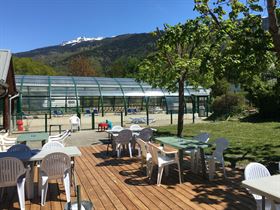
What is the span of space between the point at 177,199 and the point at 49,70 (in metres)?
54.1

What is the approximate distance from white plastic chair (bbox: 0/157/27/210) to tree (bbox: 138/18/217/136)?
5.88m

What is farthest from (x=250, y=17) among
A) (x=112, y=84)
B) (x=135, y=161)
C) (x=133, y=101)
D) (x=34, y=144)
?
(x=133, y=101)

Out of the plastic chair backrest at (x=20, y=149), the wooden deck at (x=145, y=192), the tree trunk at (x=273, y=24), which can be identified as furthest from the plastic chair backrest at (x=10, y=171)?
the tree trunk at (x=273, y=24)

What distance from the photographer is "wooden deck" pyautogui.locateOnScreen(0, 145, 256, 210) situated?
4223 mm

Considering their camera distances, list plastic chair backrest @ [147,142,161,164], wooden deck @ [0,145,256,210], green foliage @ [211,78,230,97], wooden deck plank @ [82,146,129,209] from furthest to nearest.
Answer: green foliage @ [211,78,230,97] < plastic chair backrest @ [147,142,161,164] < wooden deck plank @ [82,146,129,209] < wooden deck @ [0,145,256,210]

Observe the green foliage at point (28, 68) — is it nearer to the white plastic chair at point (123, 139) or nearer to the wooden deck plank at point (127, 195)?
the white plastic chair at point (123, 139)

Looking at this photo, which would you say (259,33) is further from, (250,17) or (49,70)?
(49,70)

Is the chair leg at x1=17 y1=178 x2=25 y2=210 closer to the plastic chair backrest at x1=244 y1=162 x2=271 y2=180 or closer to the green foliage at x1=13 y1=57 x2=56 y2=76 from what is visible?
the plastic chair backrest at x1=244 y1=162 x2=271 y2=180

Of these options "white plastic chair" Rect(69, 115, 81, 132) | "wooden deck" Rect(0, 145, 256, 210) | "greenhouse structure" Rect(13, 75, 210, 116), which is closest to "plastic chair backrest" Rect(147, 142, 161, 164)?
"wooden deck" Rect(0, 145, 256, 210)

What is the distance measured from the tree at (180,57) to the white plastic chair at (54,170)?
5357mm

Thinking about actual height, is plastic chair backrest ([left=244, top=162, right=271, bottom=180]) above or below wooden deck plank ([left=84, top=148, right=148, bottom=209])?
above

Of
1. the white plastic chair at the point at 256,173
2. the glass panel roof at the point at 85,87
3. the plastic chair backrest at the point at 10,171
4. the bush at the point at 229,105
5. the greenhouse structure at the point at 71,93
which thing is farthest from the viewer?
the glass panel roof at the point at 85,87

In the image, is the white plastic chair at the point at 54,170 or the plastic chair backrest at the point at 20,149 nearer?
the white plastic chair at the point at 54,170

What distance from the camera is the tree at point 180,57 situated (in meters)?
8.92
